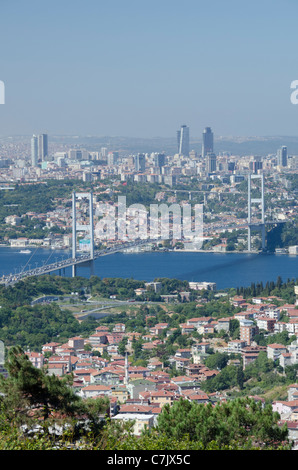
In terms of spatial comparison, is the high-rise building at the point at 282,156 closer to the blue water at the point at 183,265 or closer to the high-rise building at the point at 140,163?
the high-rise building at the point at 140,163

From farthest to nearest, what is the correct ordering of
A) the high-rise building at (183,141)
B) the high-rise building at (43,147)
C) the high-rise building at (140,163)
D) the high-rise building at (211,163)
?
the high-rise building at (183,141), the high-rise building at (211,163), the high-rise building at (140,163), the high-rise building at (43,147)

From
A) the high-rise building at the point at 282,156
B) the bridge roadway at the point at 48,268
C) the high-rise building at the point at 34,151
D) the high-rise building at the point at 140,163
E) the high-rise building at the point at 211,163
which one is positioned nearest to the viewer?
the bridge roadway at the point at 48,268

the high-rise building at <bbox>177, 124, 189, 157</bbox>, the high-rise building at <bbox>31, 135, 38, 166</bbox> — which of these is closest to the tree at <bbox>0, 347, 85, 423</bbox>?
the high-rise building at <bbox>31, 135, 38, 166</bbox>

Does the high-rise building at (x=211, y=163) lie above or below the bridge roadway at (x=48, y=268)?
above

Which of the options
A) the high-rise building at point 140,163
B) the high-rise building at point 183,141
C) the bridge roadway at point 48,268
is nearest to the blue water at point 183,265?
the bridge roadway at point 48,268

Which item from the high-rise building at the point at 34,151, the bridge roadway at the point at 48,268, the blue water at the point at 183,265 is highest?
the high-rise building at the point at 34,151

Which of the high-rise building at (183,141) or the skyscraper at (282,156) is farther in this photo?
the high-rise building at (183,141)

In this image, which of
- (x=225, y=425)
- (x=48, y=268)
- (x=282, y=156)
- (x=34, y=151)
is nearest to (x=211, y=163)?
(x=282, y=156)
